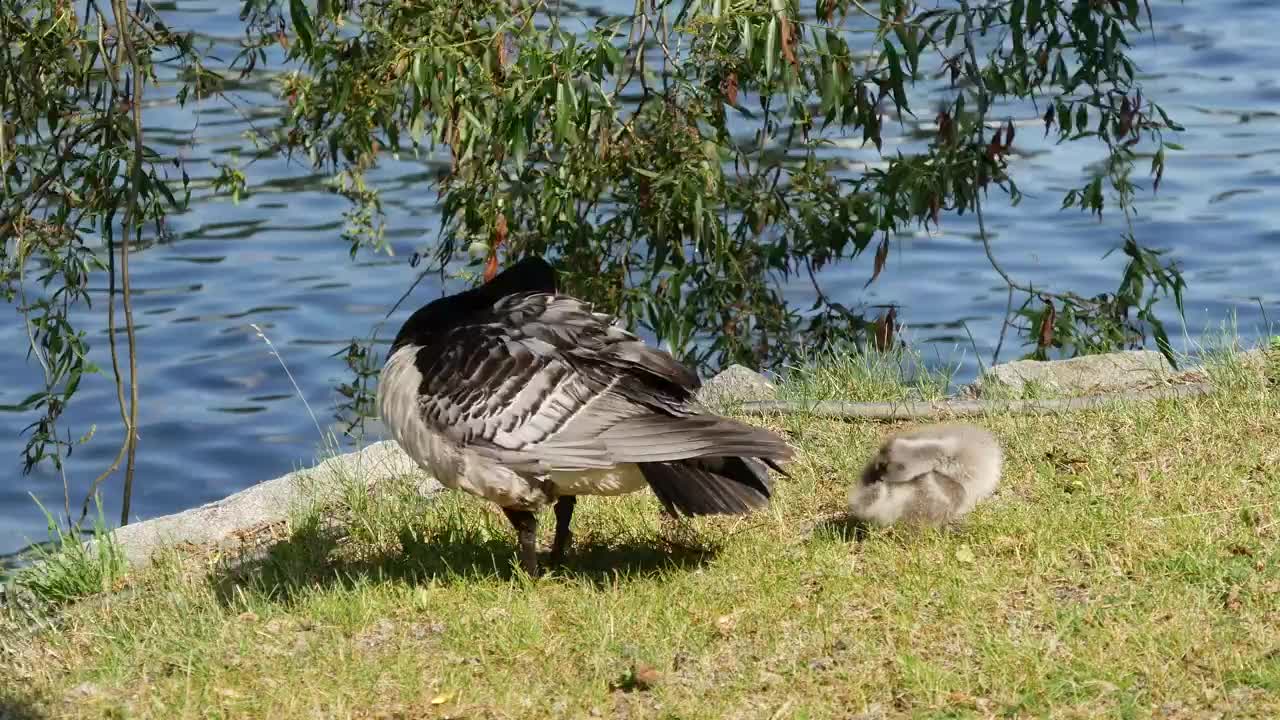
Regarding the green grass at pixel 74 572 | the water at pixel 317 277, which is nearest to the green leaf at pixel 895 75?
the green grass at pixel 74 572

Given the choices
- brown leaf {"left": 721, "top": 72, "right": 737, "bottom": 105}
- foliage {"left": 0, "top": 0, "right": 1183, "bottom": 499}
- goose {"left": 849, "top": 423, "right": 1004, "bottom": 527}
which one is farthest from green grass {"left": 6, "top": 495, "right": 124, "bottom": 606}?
brown leaf {"left": 721, "top": 72, "right": 737, "bottom": 105}

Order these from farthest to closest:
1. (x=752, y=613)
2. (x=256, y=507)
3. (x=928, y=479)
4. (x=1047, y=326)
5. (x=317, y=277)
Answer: (x=317, y=277) < (x=1047, y=326) < (x=256, y=507) < (x=928, y=479) < (x=752, y=613)

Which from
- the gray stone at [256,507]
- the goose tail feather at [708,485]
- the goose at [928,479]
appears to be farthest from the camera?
the gray stone at [256,507]

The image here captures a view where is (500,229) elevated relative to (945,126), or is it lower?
lower

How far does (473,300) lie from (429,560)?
110 cm

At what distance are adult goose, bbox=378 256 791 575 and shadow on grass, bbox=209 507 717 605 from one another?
231 mm

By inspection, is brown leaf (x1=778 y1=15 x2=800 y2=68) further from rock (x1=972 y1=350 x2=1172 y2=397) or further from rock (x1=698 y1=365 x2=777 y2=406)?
rock (x1=972 y1=350 x2=1172 y2=397)

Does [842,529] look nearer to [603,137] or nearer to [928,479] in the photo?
[928,479]

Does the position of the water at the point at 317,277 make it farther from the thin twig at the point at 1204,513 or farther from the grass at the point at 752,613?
the thin twig at the point at 1204,513

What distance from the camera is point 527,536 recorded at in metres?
6.60

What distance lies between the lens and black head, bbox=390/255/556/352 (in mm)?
6992

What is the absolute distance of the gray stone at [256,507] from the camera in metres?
7.74

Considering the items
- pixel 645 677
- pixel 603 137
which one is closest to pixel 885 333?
pixel 603 137

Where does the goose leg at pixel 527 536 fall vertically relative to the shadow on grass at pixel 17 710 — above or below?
above
